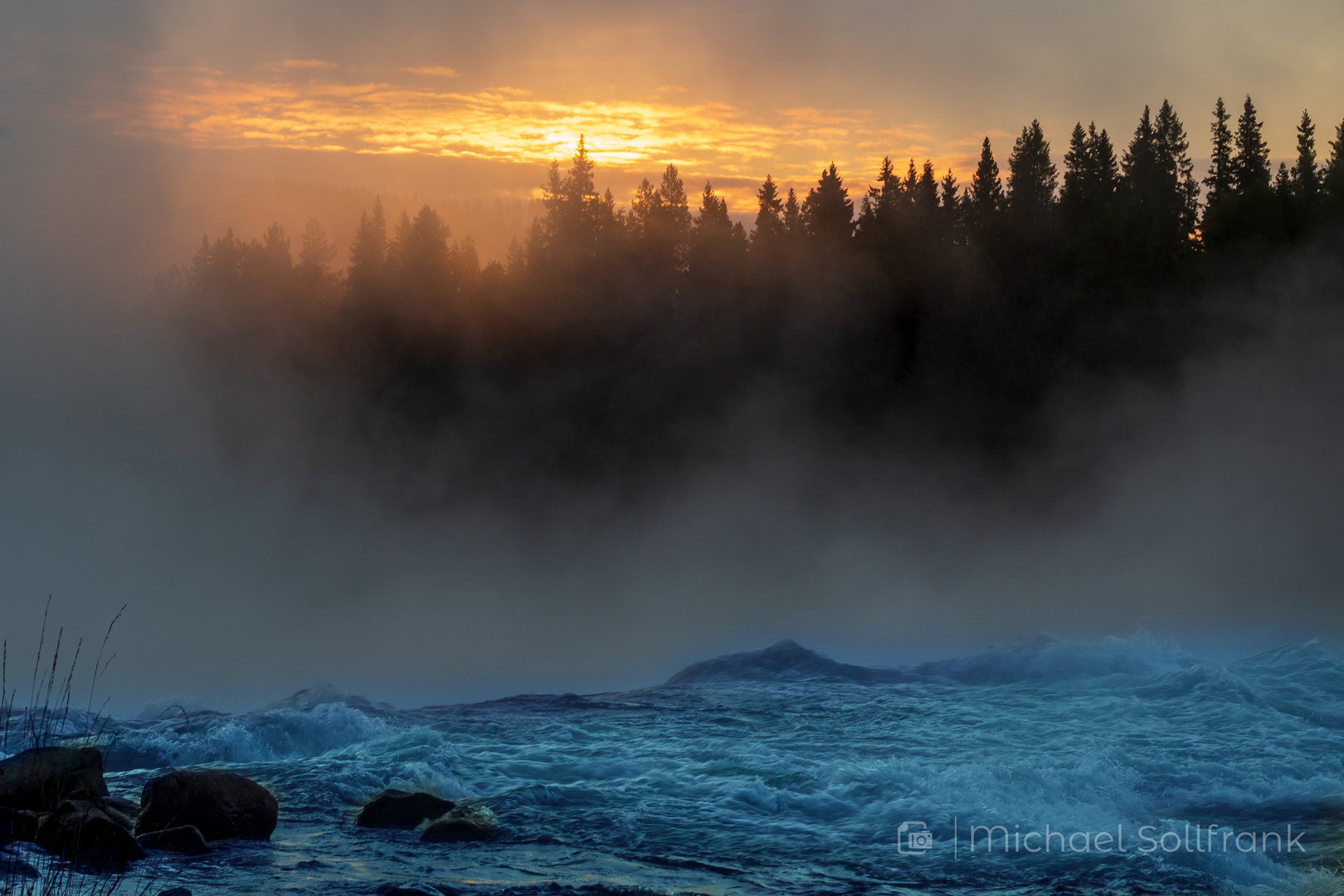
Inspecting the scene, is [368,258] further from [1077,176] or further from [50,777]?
[50,777]

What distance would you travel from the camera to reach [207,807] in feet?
39.1

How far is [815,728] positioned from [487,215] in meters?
94.6

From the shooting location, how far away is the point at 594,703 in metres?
22.8

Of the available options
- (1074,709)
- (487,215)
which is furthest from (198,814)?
(487,215)

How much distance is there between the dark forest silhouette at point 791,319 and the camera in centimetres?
3947

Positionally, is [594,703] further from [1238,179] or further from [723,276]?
[1238,179]

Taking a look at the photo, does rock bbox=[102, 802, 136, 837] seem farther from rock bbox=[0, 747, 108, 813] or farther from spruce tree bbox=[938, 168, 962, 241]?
spruce tree bbox=[938, 168, 962, 241]

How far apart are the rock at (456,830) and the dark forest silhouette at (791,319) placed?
28.2m

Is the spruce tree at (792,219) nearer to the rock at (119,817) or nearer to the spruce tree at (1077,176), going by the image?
the spruce tree at (1077,176)

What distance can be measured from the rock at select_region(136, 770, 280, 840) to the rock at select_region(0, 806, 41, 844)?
1.03 meters

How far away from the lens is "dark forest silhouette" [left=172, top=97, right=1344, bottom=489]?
39.5 m

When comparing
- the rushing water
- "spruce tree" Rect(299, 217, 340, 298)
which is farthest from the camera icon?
"spruce tree" Rect(299, 217, 340, 298)

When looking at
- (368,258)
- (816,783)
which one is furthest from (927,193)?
(816,783)

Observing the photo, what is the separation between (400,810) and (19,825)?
402 cm
